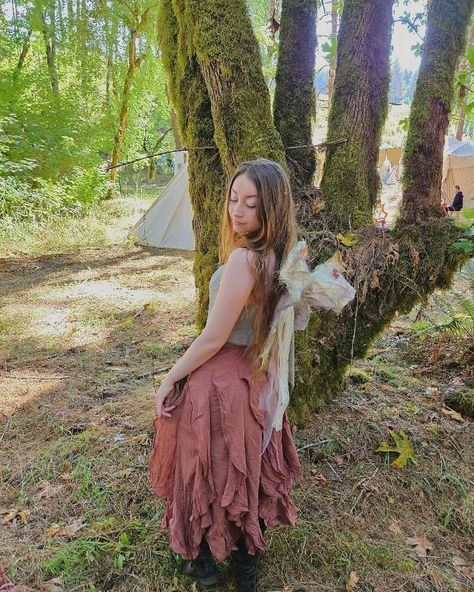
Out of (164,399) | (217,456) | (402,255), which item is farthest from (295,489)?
(402,255)

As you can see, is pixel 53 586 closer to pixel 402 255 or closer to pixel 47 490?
pixel 47 490

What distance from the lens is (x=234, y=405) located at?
1697mm

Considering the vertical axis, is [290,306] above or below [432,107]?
below

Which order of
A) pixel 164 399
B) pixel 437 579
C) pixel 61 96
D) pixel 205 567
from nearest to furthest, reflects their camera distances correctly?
pixel 164 399
pixel 205 567
pixel 437 579
pixel 61 96

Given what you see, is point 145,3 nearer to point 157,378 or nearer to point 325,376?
point 157,378

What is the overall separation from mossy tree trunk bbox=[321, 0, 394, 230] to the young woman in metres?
1.31

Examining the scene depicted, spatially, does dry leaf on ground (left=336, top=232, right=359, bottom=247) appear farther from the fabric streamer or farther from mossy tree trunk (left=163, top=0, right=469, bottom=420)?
the fabric streamer

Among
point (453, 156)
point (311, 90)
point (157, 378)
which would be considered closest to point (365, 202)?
point (311, 90)

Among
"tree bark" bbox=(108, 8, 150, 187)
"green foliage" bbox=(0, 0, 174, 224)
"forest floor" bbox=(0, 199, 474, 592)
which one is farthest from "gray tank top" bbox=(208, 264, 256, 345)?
"tree bark" bbox=(108, 8, 150, 187)

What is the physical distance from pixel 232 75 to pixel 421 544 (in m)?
2.47

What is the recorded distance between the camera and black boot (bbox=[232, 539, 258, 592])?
1.86 metres

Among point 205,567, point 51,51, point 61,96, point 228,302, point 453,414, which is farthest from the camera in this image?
point 51,51

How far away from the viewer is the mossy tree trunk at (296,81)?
2.87m

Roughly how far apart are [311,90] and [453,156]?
453 inches
